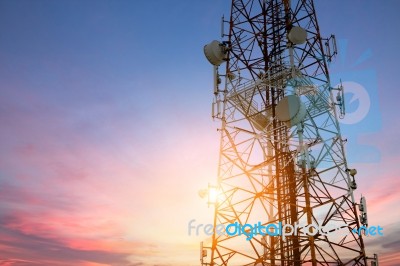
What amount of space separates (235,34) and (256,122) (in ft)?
23.6

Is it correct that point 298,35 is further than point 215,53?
No

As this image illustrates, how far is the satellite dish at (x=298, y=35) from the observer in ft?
81.0

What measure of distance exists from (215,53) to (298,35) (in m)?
6.04

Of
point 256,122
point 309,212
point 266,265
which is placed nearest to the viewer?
point 309,212

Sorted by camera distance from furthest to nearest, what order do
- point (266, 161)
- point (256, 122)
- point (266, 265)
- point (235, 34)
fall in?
point (235, 34)
point (256, 122)
point (266, 161)
point (266, 265)

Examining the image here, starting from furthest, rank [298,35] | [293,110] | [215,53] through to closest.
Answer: [215,53]
[298,35]
[293,110]

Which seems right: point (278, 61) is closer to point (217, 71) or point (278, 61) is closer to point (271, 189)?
point (217, 71)

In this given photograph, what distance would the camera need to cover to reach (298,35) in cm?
2469

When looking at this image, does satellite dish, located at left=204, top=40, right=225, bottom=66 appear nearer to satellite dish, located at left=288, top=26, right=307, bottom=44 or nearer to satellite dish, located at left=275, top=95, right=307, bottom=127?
satellite dish, located at left=288, top=26, right=307, bottom=44

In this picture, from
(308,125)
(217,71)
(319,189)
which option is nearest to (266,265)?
(319,189)

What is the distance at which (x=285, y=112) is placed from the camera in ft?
75.0

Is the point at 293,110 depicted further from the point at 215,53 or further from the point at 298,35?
the point at 215,53

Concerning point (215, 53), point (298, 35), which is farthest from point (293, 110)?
point (215, 53)

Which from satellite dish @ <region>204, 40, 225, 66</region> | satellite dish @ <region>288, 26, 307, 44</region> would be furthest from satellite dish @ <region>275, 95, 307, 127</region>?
satellite dish @ <region>204, 40, 225, 66</region>
